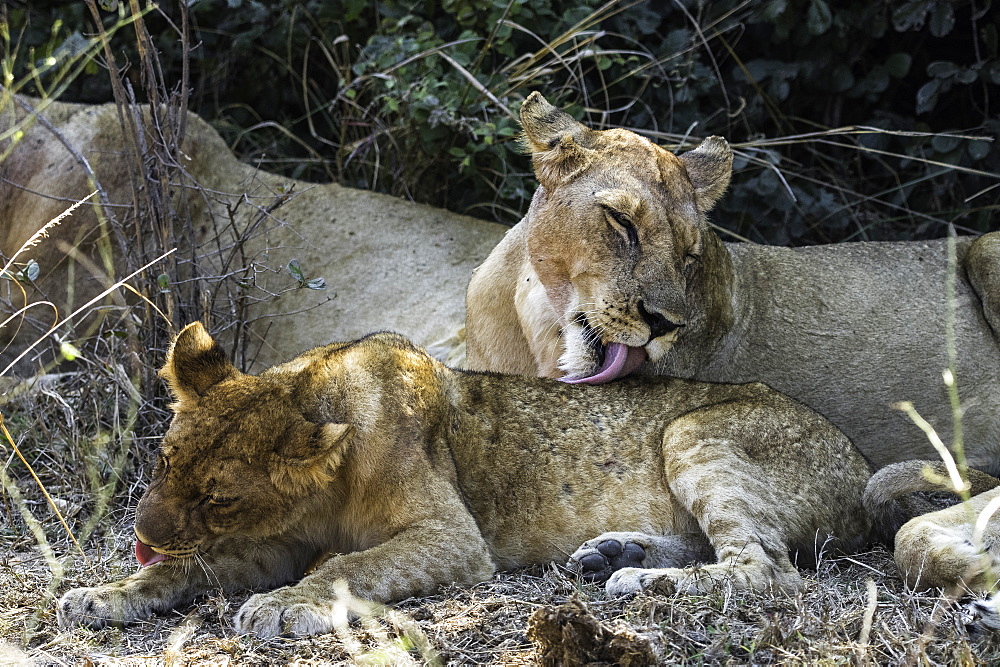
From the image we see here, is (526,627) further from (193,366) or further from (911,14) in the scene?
(911,14)

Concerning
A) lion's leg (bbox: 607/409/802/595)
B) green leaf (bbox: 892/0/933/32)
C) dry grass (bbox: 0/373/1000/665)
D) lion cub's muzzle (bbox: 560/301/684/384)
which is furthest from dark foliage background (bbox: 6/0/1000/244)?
dry grass (bbox: 0/373/1000/665)

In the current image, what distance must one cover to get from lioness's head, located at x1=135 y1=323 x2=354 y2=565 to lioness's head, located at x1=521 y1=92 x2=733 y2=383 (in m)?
1.18

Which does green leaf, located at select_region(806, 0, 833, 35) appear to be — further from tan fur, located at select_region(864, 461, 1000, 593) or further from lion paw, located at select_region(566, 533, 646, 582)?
lion paw, located at select_region(566, 533, 646, 582)

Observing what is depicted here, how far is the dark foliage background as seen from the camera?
6582 millimetres

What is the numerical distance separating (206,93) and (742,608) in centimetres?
602

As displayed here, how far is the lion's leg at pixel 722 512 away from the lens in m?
3.42

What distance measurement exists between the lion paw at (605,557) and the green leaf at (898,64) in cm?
429

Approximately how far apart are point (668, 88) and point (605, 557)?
13.4ft

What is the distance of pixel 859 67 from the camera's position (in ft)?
24.4

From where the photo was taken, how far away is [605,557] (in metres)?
3.72

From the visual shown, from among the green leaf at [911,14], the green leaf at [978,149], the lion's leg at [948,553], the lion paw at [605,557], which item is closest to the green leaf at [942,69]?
the green leaf at [911,14]

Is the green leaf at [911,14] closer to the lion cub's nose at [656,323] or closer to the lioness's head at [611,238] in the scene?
the lioness's head at [611,238]

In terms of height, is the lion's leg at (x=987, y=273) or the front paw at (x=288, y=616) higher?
the front paw at (x=288, y=616)

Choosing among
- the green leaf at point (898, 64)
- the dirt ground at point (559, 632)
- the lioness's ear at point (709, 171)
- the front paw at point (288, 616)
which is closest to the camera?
the dirt ground at point (559, 632)
